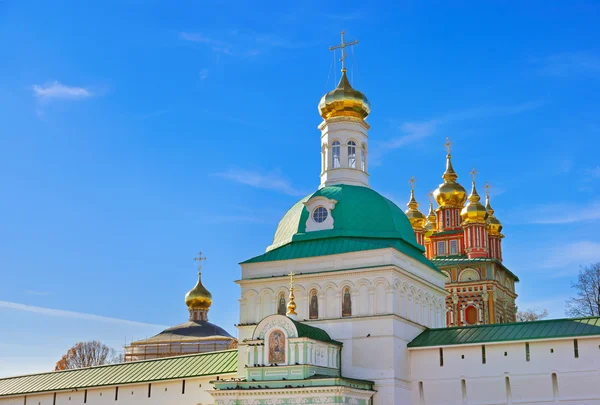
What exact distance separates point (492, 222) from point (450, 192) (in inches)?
118

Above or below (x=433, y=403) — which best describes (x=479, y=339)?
above

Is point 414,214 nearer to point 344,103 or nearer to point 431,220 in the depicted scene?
point 431,220

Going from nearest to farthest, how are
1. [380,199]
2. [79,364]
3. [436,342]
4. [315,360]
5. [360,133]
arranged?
[315,360], [436,342], [380,199], [360,133], [79,364]

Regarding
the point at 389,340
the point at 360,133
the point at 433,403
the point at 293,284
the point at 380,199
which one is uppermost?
the point at 360,133

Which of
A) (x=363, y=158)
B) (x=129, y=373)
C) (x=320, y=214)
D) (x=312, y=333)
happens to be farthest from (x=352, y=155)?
(x=129, y=373)

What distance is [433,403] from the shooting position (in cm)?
2205

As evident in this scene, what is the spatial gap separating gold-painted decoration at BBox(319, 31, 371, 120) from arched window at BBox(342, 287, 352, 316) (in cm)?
708

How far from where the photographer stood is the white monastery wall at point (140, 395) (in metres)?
24.7

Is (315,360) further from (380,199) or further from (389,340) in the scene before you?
(380,199)

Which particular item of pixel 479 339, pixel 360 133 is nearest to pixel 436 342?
pixel 479 339

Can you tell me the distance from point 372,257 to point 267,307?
358 cm

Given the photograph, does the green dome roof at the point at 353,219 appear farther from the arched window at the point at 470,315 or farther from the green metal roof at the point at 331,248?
the arched window at the point at 470,315

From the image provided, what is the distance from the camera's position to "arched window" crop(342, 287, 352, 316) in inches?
895

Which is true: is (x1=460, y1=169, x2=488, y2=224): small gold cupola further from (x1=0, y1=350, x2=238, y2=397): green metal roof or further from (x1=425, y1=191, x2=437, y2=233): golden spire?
(x1=0, y1=350, x2=238, y2=397): green metal roof
